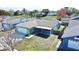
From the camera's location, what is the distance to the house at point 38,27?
216 cm

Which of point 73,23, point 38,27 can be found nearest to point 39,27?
point 38,27

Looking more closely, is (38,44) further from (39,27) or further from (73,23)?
(73,23)

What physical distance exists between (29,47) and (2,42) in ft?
1.08

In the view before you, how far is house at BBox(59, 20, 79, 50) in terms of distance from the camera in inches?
81.5

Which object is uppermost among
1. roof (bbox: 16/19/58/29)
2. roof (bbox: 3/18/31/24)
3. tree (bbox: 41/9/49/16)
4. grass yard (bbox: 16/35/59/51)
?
tree (bbox: 41/9/49/16)

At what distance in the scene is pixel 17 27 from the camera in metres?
2.19

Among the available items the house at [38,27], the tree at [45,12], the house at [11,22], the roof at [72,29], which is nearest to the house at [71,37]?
the roof at [72,29]

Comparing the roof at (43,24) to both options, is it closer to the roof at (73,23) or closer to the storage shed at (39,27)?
the storage shed at (39,27)

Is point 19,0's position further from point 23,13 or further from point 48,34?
point 48,34

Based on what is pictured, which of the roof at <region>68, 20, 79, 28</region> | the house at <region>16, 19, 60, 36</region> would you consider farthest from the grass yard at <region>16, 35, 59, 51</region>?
the roof at <region>68, 20, 79, 28</region>

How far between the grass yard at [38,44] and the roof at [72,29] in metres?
0.14

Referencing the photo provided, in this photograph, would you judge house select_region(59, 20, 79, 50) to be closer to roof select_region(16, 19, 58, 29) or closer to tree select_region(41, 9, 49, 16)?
roof select_region(16, 19, 58, 29)
